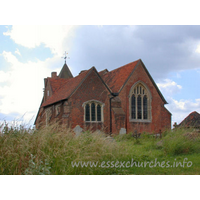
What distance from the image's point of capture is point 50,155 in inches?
399

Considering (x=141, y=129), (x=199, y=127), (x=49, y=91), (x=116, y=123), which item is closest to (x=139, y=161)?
(x=199, y=127)

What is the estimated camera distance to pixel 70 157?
10.1m

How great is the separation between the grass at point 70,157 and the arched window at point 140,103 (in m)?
18.7

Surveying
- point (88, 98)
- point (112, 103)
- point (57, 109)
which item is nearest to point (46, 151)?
point (88, 98)

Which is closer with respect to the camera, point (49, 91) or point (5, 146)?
point (5, 146)

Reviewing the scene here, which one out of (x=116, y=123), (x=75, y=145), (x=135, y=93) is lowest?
(x=75, y=145)

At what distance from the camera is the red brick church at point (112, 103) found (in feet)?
90.4

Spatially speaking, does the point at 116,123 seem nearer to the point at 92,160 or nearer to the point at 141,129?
the point at 141,129

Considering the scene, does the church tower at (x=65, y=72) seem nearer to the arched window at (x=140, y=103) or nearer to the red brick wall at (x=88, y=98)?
the arched window at (x=140, y=103)

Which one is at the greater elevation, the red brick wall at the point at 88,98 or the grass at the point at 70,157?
the red brick wall at the point at 88,98

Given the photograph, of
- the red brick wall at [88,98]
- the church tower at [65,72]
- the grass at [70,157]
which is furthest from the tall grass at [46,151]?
the church tower at [65,72]

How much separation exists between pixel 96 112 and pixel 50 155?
18416 millimetres

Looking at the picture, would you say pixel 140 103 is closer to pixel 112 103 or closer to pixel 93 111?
pixel 112 103

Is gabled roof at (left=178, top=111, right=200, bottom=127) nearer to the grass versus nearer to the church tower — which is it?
the grass
